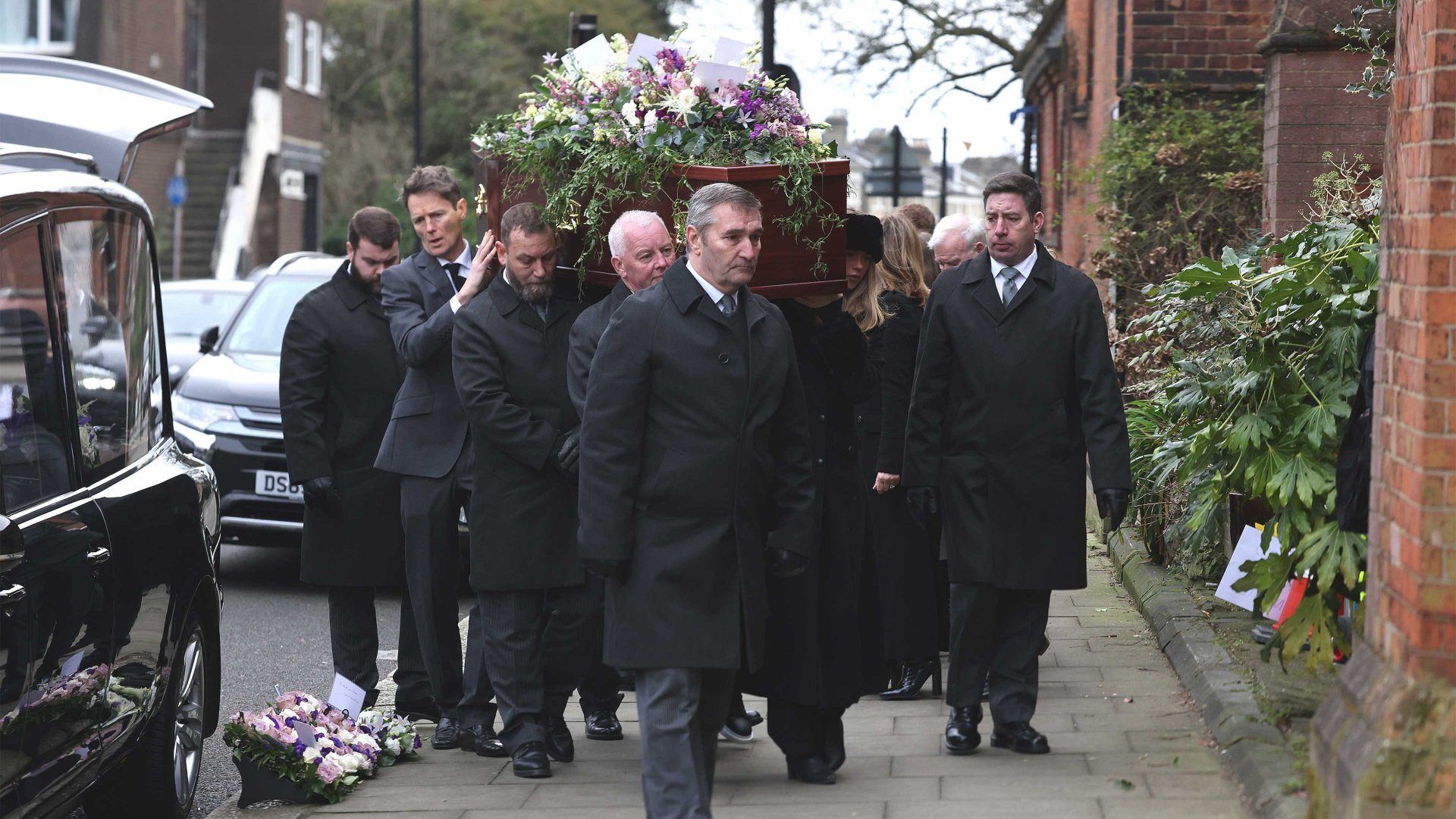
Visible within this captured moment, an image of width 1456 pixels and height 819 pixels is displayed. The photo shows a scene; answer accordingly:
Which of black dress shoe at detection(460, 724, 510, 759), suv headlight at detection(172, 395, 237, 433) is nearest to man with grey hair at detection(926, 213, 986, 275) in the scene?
black dress shoe at detection(460, 724, 510, 759)

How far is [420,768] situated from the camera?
6.05 m

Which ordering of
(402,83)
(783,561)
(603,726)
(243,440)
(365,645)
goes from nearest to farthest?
(783,561) < (603,726) < (365,645) < (243,440) < (402,83)

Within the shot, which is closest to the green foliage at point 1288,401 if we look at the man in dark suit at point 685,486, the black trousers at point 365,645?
the man in dark suit at point 685,486

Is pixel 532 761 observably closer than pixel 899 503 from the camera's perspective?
Yes

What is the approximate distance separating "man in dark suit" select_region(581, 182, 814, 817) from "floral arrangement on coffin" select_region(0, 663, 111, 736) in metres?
1.36

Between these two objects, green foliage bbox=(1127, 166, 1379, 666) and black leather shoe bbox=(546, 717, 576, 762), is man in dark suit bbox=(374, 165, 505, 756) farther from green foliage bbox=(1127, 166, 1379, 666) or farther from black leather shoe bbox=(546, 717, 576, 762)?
green foliage bbox=(1127, 166, 1379, 666)

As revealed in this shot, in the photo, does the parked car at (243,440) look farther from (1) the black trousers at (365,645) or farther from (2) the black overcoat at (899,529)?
(2) the black overcoat at (899,529)

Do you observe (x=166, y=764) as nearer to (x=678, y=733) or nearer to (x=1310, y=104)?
(x=678, y=733)

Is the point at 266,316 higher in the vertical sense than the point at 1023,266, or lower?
lower

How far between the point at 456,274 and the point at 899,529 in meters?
1.99

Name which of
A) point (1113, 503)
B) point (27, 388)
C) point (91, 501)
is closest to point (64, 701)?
point (91, 501)

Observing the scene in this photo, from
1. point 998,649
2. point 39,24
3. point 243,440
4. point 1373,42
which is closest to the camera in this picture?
point 998,649

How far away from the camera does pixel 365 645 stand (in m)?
6.66

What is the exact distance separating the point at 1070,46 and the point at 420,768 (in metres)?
12.4
